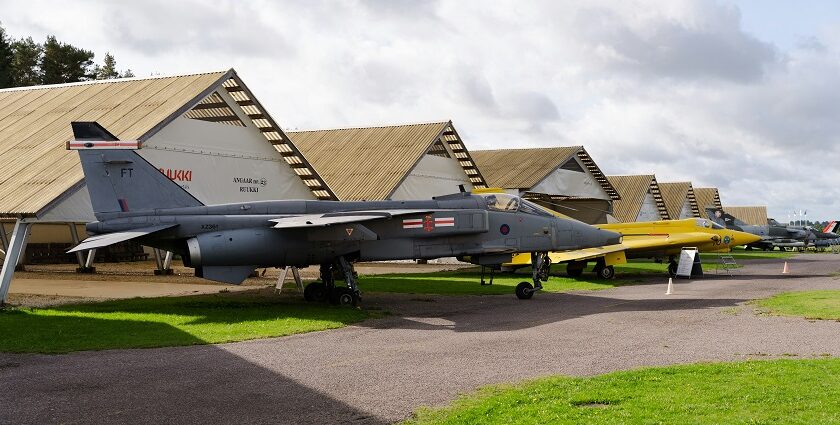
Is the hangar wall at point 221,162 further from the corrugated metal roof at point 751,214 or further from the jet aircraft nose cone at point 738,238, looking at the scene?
the corrugated metal roof at point 751,214

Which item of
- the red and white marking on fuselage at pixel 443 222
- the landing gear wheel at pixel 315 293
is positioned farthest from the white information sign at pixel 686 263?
the landing gear wheel at pixel 315 293

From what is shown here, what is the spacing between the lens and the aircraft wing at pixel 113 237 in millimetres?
18203

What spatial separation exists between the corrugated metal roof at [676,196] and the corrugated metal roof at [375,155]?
4365 cm

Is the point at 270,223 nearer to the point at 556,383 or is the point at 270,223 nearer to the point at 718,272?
the point at 556,383

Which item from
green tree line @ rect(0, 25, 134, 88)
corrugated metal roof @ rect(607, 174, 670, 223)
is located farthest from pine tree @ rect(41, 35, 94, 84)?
corrugated metal roof @ rect(607, 174, 670, 223)

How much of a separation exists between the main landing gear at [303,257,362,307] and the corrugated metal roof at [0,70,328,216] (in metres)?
7.61

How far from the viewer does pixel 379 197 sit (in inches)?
1581

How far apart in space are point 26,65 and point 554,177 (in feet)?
211

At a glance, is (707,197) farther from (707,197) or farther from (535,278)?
(535,278)

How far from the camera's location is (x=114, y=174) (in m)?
20.1

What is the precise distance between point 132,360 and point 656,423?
28.2 ft

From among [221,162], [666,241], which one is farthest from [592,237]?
[666,241]

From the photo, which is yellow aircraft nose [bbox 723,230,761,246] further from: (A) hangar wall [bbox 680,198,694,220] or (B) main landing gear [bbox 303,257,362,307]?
(A) hangar wall [bbox 680,198,694,220]

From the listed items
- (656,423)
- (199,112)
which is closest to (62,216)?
(199,112)
